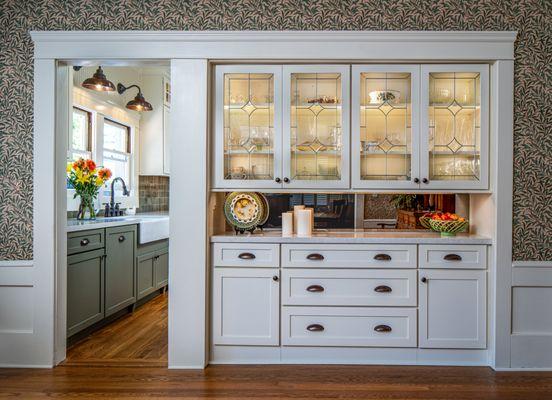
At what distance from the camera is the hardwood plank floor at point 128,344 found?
291 cm

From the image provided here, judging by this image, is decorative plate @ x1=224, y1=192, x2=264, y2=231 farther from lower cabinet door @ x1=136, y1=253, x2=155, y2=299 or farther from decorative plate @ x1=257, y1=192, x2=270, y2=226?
lower cabinet door @ x1=136, y1=253, x2=155, y2=299

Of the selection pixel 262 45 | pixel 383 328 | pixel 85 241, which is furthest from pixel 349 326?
pixel 85 241

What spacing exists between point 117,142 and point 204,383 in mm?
3408

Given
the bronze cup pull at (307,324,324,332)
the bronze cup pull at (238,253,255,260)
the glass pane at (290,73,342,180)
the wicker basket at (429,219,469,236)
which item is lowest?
the bronze cup pull at (307,324,324,332)

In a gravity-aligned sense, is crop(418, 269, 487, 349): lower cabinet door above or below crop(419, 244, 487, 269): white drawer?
below

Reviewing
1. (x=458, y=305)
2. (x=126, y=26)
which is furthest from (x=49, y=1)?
(x=458, y=305)

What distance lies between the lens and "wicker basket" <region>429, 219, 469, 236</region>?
9.46 feet

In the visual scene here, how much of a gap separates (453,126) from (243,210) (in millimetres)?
1594

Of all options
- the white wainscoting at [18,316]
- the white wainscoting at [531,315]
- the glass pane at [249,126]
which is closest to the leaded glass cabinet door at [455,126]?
the white wainscoting at [531,315]

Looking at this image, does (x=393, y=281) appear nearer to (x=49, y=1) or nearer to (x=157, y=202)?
(x=49, y=1)

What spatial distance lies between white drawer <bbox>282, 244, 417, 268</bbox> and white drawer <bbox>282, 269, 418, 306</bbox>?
41 mm

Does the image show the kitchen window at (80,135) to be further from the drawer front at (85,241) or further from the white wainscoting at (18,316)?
the white wainscoting at (18,316)

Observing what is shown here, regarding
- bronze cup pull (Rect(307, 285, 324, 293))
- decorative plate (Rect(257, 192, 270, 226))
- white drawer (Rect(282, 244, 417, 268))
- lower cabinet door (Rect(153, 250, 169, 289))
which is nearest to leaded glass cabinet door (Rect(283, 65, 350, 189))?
decorative plate (Rect(257, 192, 270, 226))

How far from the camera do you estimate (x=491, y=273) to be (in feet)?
9.07
